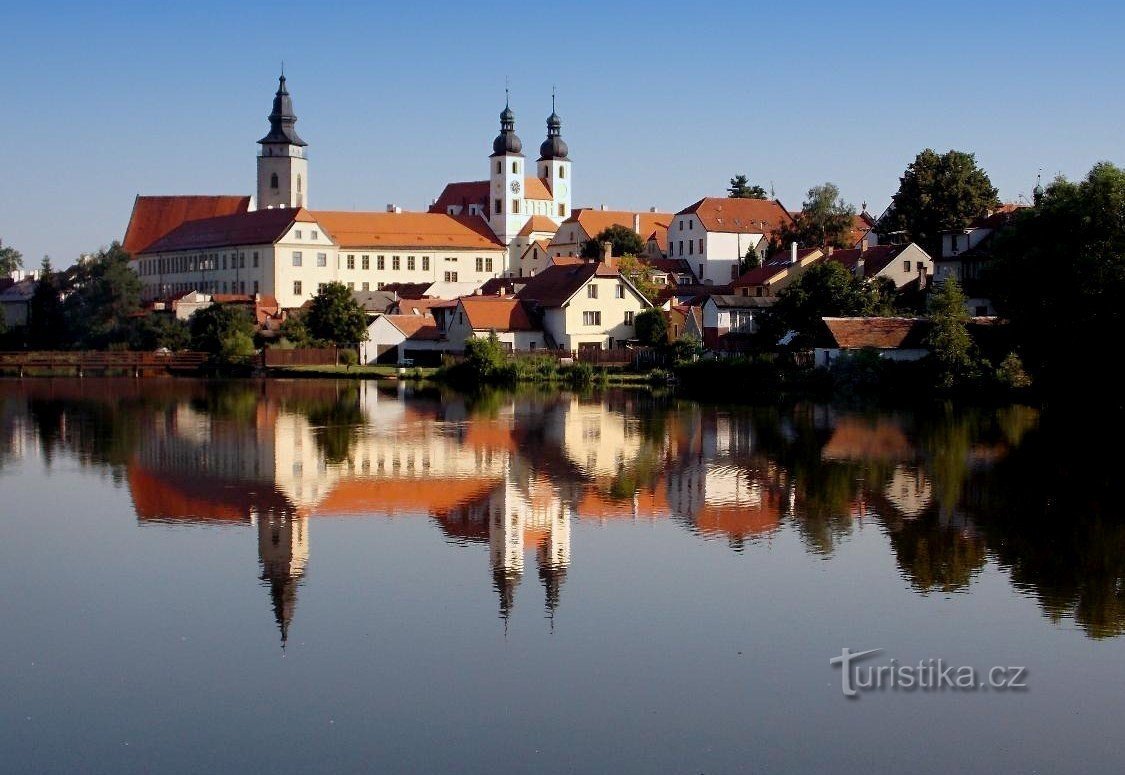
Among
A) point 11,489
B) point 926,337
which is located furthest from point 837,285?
point 11,489

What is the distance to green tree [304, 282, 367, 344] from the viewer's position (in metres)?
58.3

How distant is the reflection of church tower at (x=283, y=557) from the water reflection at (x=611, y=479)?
1.5 inches

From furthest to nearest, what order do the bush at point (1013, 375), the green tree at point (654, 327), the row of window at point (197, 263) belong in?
the row of window at point (197, 263) < the green tree at point (654, 327) < the bush at point (1013, 375)

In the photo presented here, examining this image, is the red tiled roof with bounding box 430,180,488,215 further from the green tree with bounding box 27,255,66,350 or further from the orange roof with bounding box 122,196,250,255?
the green tree with bounding box 27,255,66,350

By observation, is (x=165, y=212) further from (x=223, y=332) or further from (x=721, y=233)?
(x=721, y=233)

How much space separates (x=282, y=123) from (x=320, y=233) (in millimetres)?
14416

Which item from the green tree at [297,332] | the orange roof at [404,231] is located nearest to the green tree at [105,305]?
the green tree at [297,332]

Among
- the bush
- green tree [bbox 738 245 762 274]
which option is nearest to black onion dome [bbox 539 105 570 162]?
green tree [bbox 738 245 762 274]

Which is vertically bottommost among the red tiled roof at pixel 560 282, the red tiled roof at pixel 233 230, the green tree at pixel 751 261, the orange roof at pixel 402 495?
the orange roof at pixel 402 495

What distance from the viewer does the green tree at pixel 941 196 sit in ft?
189

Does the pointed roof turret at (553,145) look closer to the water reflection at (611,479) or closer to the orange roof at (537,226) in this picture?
the orange roof at (537,226)

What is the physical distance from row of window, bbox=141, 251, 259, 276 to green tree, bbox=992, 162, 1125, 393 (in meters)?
49.4

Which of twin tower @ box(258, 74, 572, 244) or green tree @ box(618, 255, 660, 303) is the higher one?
twin tower @ box(258, 74, 572, 244)

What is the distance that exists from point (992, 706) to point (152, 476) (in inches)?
625
